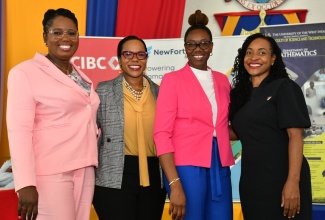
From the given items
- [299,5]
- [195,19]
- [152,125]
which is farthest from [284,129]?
[299,5]

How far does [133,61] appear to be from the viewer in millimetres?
2562

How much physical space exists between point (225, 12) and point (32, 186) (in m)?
4.09

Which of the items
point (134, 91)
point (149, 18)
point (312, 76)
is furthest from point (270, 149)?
point (149, 18)

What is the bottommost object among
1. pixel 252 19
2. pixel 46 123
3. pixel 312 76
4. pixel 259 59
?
pixel 46 123

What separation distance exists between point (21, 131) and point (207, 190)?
0.98m

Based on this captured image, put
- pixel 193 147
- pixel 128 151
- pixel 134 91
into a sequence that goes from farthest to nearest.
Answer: pixel 134 91 → pixel 128 151 → pixel 193 147

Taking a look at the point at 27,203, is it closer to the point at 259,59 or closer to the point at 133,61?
the point at 133,61

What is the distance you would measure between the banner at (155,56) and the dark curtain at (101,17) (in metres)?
0.42

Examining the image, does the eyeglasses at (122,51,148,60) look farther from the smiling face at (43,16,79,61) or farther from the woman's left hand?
the woman's left hand

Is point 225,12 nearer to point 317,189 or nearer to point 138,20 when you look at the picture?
point 138,20

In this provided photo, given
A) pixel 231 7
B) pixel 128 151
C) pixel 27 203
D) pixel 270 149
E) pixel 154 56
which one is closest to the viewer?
pixel 27 203

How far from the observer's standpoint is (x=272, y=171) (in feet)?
7.25

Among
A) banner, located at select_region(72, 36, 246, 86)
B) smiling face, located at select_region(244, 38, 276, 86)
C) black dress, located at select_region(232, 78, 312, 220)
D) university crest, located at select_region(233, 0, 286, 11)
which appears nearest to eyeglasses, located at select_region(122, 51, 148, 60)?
smiling face, located at select_region(244, 38, 276, 86)

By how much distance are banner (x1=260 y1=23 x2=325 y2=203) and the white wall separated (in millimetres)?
1326
